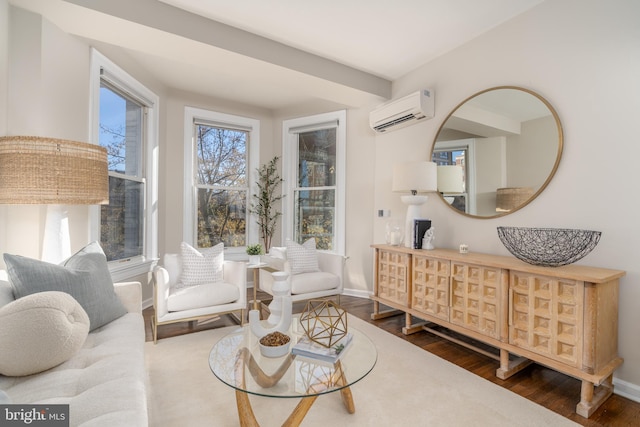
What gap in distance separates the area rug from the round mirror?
1411 mm

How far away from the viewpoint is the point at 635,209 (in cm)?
195

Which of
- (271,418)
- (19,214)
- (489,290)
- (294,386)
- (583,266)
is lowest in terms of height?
(271,418)

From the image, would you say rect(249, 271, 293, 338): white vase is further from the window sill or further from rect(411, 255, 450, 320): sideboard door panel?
the window sill

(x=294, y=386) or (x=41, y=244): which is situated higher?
(x=41, y=244)

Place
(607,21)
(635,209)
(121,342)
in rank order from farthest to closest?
(607,21) < (635,209) < (121,342)

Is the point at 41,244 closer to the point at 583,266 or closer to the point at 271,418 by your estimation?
the point at 271,418

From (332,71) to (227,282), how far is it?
97.0 inches

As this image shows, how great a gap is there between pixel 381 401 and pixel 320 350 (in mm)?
591

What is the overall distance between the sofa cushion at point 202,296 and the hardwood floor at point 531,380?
40 centimetres

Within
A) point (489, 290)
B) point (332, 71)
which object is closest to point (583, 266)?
point (489, 290)

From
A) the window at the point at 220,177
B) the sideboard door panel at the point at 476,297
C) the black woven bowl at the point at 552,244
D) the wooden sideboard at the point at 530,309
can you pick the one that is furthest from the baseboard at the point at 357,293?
the black woven bowl at the point at 552,244

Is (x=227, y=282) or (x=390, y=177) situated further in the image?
(x=390, y=177)

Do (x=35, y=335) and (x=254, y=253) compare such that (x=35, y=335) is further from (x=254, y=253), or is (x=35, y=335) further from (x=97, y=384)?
(x=254, y=253)

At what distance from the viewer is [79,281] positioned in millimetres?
1728
